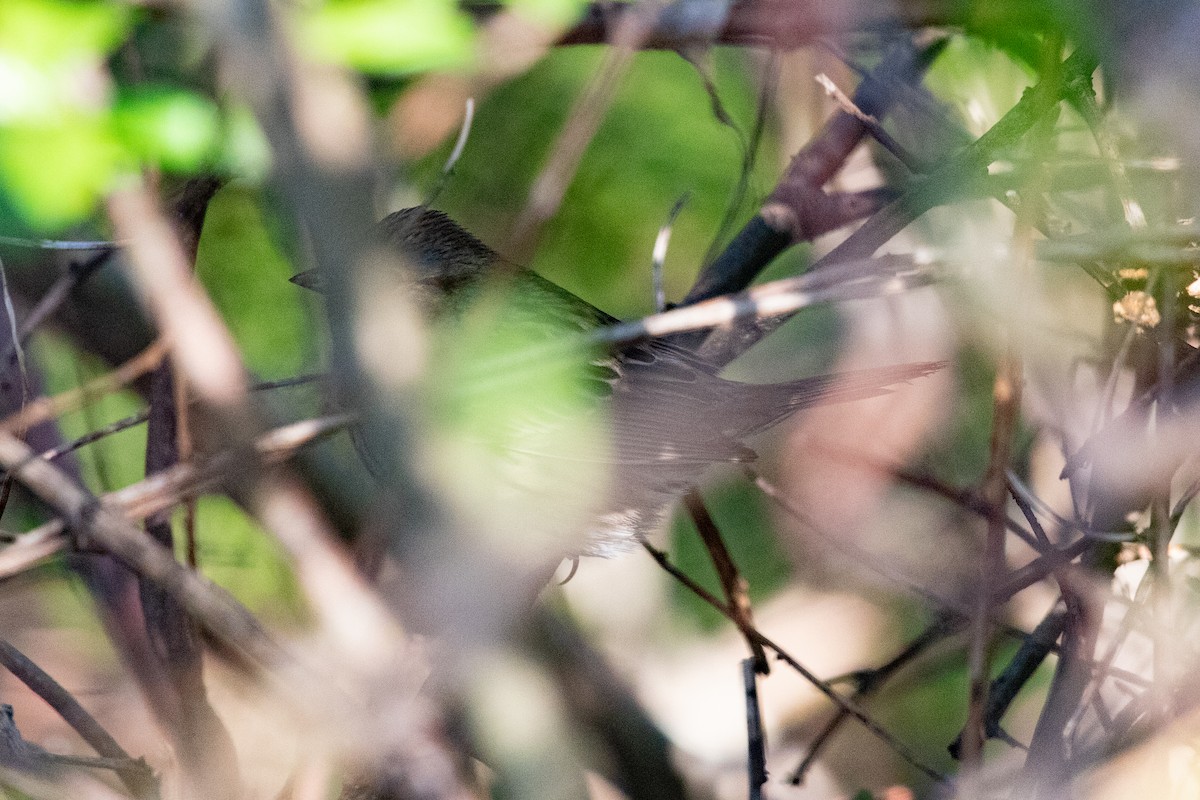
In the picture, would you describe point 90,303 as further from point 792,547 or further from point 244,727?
point 792,547

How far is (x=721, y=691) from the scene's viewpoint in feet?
14.2

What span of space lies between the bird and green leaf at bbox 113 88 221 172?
1.07m

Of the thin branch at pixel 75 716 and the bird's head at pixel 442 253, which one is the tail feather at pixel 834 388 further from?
the thin branch at pixel 75 716

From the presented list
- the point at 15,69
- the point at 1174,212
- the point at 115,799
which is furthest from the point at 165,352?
the point at 1174,212

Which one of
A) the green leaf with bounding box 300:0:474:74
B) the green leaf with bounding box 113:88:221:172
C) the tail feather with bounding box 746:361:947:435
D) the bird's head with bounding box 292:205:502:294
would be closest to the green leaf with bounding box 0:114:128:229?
the green leaf with bounding box 113:88:221:172

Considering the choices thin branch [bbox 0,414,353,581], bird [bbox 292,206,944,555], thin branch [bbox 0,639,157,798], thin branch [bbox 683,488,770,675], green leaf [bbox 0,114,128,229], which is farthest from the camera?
bird [bbox 292,206,944,555]

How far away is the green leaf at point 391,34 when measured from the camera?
2.01 meters

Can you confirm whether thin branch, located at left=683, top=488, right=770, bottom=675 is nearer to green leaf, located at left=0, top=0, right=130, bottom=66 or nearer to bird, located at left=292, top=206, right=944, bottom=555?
bird, located at left=292, top=206, right=944, bottom=555

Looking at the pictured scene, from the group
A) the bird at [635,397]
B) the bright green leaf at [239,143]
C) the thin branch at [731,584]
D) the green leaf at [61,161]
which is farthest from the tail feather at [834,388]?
the green leaf at [61,161]

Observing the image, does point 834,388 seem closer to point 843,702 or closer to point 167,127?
point 843,702

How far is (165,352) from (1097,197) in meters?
2.72

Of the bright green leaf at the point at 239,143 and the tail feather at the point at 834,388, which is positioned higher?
the bright green leaf at the point at 239,143

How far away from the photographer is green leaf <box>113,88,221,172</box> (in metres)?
2.01

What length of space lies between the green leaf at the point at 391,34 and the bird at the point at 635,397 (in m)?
1.17
